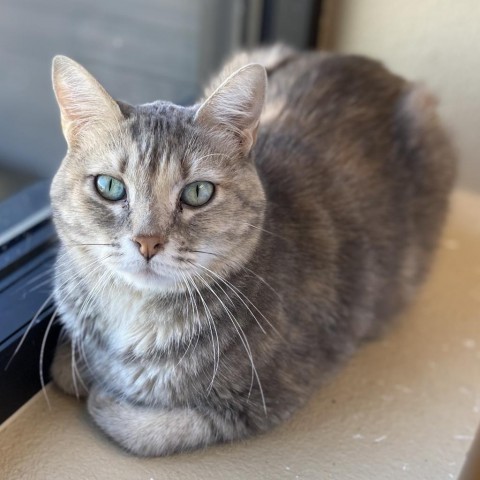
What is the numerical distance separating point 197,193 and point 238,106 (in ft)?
0.48

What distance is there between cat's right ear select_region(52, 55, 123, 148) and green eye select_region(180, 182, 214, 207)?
5.8 inches

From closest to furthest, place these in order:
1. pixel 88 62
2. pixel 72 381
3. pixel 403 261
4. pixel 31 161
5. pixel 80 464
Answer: pixel 80 464
pixel 72 381
pixel 403 261
pixel 31 161
pixel 88 62

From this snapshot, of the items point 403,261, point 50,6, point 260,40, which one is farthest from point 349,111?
point 50,6

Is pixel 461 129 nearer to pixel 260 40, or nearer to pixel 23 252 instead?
pixel 260 40

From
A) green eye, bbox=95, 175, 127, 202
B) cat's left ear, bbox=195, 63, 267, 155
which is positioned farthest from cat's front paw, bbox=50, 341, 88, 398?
cat's left ear, bbox=195, 63, 267, 155

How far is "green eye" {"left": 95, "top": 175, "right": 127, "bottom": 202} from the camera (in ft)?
3.48

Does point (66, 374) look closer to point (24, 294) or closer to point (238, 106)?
point (24, 294)

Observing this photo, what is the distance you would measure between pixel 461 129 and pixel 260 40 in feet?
1.91

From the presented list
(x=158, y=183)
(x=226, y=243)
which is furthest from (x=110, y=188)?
(x=226, y=243)

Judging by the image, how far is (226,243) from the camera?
110 centimetres

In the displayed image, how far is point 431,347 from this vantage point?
150cm

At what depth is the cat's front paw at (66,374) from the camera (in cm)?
130

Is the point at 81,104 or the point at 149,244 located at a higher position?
the point at 81,104

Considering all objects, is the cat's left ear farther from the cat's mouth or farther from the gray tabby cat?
the cat's mouth
